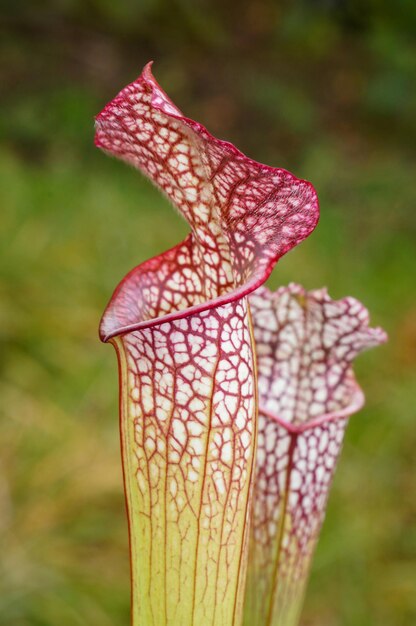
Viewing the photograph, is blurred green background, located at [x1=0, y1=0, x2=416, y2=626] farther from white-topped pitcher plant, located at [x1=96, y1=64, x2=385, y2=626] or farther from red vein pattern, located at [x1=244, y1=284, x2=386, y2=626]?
white-topped pitcher plant, located at [x1=96, y1=64, x2=385, y2=626]

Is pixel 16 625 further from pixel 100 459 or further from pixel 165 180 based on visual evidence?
pixel 165 180

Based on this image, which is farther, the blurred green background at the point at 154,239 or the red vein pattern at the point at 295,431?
the blurred green background at the point at 154,239

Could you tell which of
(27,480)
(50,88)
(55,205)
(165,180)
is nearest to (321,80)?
(50,88)

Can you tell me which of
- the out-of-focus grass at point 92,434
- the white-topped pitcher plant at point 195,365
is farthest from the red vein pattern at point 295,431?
the out-of-focus grass at point 92,434

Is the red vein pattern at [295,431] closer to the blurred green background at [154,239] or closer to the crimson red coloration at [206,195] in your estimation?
the crimson red coloration at [206,195]

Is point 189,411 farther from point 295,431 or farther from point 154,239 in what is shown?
point 154,239

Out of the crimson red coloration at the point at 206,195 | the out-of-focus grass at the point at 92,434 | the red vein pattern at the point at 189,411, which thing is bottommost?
the red vein pattern at the point at 189,411

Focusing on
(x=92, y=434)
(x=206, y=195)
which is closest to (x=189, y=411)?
(x=206, y=195)
